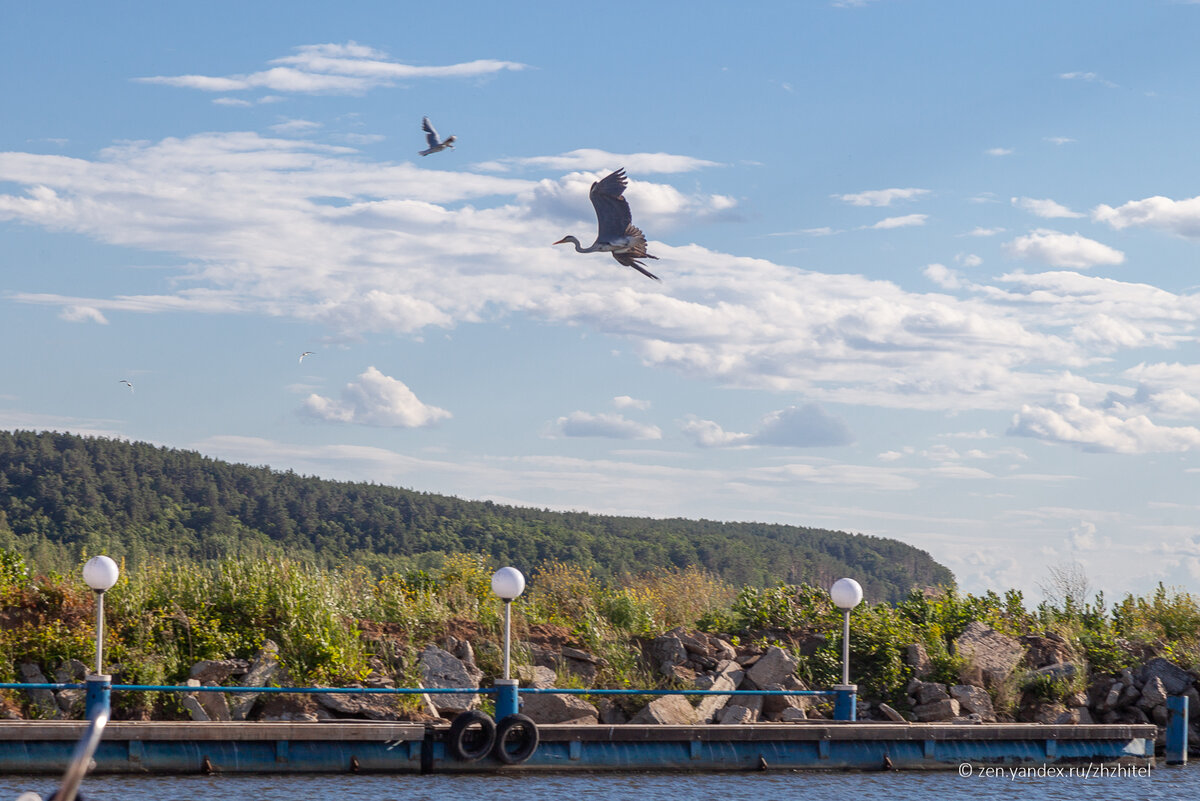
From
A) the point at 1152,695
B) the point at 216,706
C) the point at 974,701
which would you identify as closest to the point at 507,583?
the point at 216,706

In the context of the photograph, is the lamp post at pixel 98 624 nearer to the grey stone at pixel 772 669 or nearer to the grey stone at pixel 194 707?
the grey stone at pixel 194 707

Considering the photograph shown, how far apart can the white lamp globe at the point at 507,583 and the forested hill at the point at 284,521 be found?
5477 centimetres

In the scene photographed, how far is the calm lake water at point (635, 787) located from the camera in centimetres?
1568

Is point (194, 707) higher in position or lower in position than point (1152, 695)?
higher

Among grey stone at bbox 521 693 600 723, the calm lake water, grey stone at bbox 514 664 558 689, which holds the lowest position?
the calm lake water

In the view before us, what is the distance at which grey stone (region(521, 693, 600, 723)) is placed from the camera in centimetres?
1934

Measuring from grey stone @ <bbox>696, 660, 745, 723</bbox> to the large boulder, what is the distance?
444 cm

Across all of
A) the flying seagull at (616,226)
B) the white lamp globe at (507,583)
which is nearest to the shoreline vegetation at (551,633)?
the white lamp globe at (507,583)

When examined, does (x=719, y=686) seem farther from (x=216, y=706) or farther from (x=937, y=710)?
(x=216, y=706)

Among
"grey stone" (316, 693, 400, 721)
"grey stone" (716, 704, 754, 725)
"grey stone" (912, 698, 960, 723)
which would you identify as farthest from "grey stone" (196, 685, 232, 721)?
"grey stone" (912, 698, 960, 723)

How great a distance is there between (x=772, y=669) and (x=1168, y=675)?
8463mm

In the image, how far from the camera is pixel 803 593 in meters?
25.3

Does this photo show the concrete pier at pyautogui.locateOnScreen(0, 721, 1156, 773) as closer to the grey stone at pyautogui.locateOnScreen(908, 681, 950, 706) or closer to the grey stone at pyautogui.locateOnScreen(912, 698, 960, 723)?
the grey stone at pyautogui.locateOnScreen(912, 698, 960, 723)

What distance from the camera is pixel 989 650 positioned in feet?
76.8
